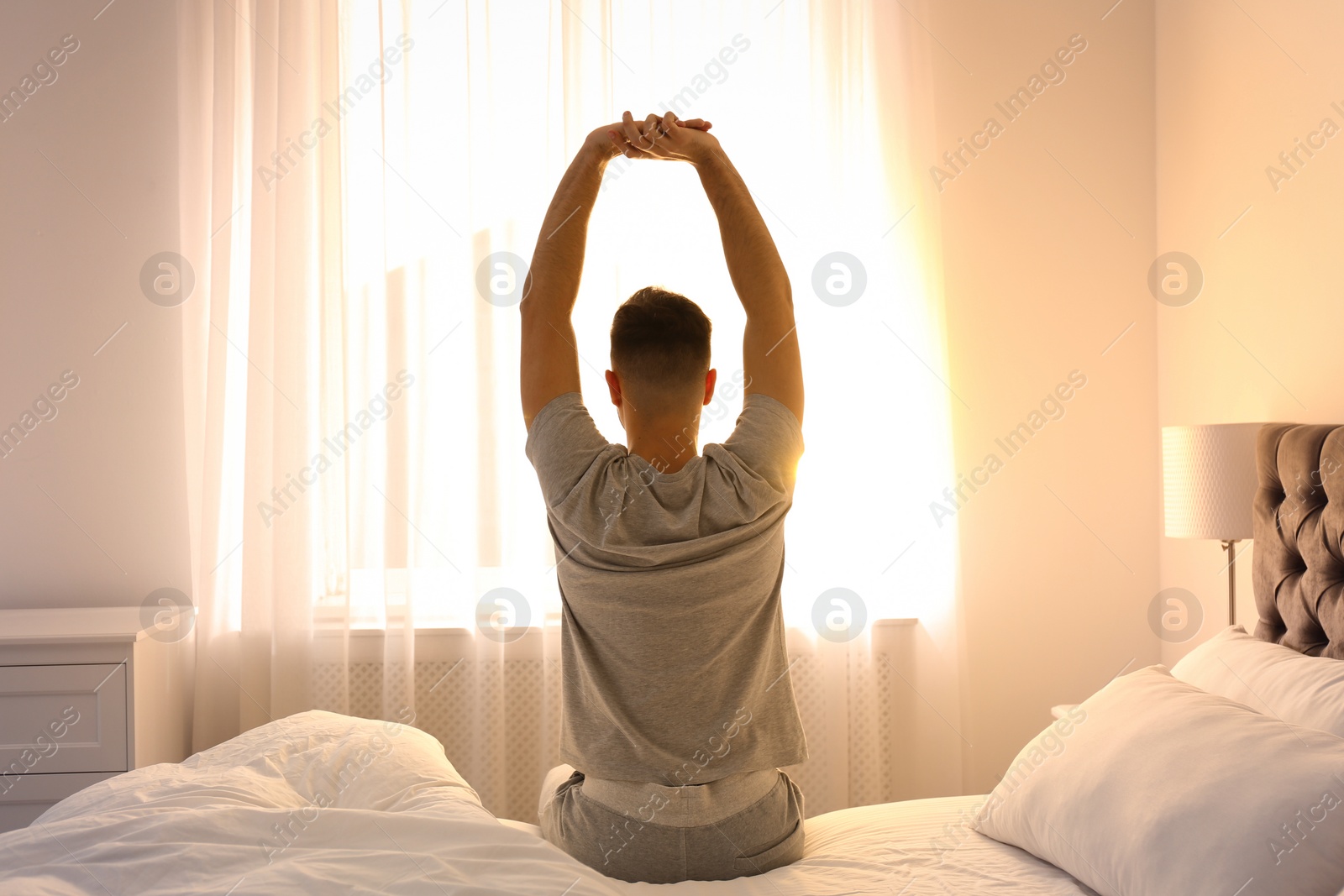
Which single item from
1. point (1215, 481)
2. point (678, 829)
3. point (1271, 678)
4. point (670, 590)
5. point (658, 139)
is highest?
point (658, 139)

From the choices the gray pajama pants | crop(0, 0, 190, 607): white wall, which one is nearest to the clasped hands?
the gray pajama pants

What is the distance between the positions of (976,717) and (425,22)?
2799 millimetres

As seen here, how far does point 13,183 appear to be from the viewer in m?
2.85

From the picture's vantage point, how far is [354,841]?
119cm

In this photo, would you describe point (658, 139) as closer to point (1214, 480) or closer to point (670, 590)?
point (670, 590)

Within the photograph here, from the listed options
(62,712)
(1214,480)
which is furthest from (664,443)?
(62,712)

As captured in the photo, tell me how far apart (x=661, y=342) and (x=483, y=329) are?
1.61m

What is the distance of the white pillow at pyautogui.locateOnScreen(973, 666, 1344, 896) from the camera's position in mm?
1147

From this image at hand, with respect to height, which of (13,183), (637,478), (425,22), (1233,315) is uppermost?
(425,22)

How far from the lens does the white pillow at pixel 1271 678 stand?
1454 mm

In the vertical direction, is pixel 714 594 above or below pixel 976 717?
above

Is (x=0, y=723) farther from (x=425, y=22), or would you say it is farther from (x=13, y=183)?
(x=425, y=22)

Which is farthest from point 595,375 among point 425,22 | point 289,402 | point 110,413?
point 110,413

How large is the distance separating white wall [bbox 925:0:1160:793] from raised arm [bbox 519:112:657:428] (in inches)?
74.6
